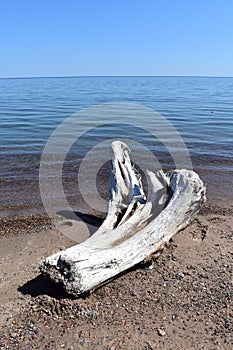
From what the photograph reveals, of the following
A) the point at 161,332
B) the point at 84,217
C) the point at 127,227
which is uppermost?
the point at 127,227

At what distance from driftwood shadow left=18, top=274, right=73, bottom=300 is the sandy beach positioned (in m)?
0.01

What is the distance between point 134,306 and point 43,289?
117 cm

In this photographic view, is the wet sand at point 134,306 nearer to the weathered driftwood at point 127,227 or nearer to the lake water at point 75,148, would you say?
the weathered driftwood at point 127,227

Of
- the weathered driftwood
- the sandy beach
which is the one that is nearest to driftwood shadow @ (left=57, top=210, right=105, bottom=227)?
the weathered driftwood

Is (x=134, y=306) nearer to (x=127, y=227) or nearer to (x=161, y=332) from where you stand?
(x=161, y=332)

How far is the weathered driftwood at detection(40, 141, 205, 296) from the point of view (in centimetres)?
379

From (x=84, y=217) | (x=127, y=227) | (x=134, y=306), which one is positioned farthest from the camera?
(x=84, y=217)

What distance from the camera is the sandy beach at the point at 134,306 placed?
11.1 feet

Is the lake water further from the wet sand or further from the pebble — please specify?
the pebble

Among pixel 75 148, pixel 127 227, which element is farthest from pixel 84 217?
pixel 75 148

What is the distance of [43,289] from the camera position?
409 centimetres

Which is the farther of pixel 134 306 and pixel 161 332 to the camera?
pixel 134 306

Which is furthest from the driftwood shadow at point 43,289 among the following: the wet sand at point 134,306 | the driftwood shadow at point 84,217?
the driftwood shadow at point 84,217

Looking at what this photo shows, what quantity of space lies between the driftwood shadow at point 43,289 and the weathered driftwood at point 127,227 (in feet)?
0.83
